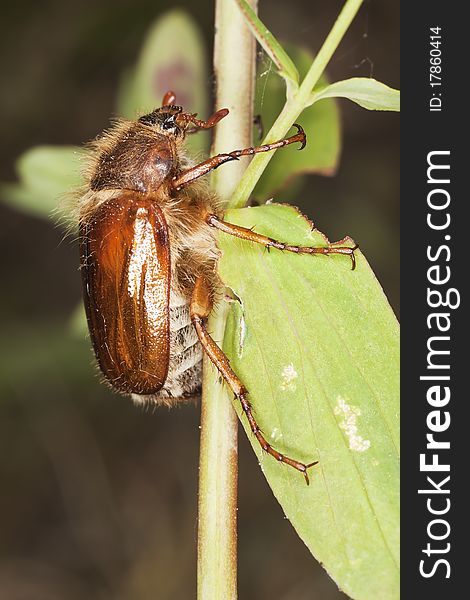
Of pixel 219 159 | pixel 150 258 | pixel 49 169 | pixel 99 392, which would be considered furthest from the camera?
pixel 99 392

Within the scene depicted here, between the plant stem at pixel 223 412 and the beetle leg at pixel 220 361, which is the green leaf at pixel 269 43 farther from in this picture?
the beetle leg at pixel 220 361

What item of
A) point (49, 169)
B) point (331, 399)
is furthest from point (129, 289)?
point (49, 169)

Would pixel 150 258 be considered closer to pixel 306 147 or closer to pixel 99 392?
pixel 306 147

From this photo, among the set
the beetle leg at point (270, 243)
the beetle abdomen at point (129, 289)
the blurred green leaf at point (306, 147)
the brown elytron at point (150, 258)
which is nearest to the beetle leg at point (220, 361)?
the brown elytron at point (150, 258)

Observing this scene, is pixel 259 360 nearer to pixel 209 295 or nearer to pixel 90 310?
pixel 209 295

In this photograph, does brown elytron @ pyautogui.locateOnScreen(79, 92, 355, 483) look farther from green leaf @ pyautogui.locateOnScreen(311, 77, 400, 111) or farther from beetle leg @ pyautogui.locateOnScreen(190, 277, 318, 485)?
green leaf @ pyautogui.locateOnScreen(311, 77, 400, 111)

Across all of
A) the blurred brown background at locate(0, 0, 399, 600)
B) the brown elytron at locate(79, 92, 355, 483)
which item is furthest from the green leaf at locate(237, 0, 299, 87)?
the blurred brown background at locate(0, 0, 399, 600)
